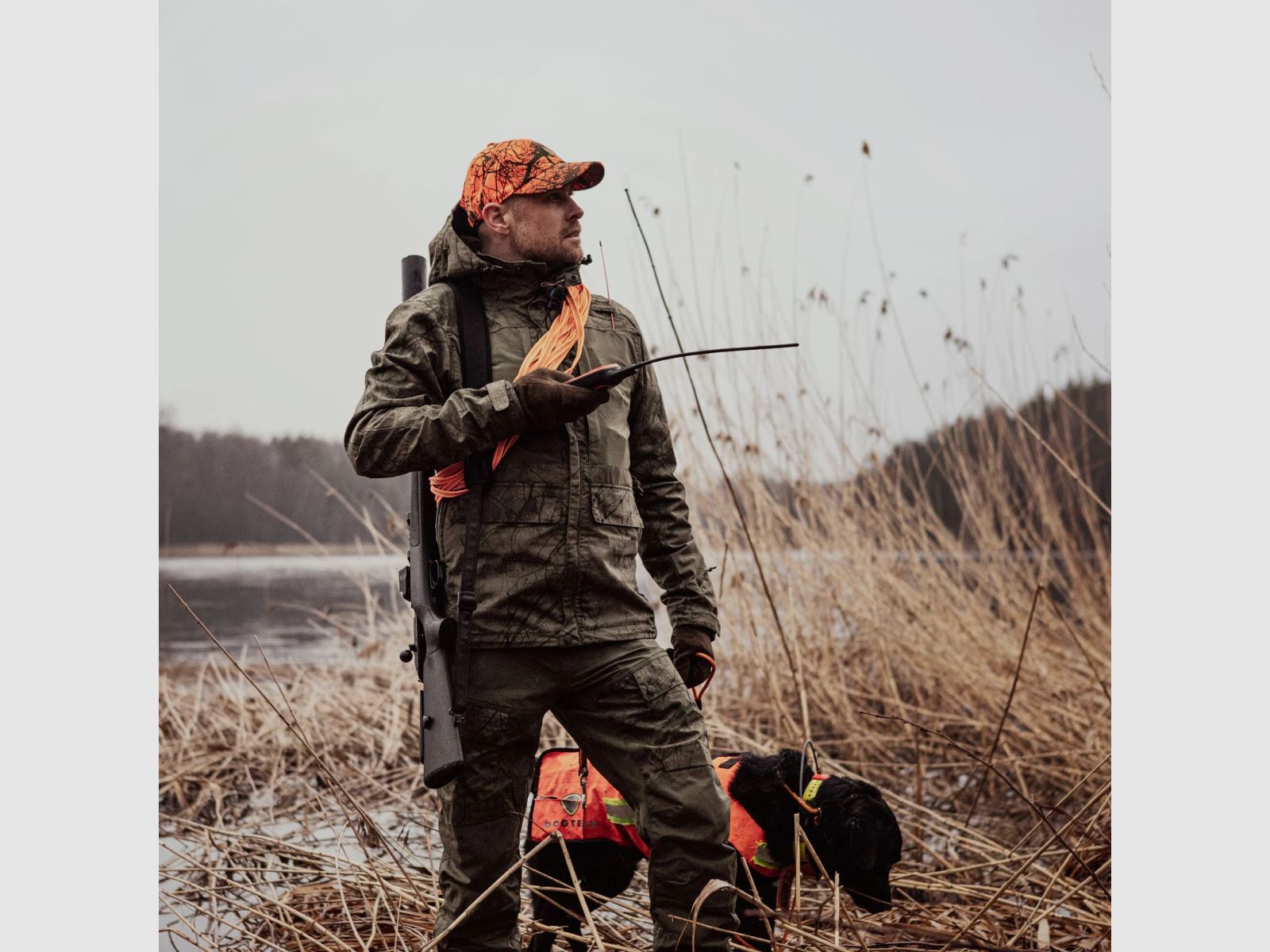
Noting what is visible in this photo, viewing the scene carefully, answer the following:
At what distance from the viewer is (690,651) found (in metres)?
1.92

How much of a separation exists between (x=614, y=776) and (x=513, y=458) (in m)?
0.51

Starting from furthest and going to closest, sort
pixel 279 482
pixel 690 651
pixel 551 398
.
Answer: pixel 279 482 → pixel 690 651 → pixel 551 398

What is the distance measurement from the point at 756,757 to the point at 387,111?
254 cm

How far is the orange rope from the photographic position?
5.61 ft

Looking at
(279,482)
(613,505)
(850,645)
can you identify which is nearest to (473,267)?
(613,505)

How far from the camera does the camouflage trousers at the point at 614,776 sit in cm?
167

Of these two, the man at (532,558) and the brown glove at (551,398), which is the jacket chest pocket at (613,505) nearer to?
the man at (532,558)

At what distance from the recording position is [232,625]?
473 cm

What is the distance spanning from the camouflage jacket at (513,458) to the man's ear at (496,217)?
4 cm

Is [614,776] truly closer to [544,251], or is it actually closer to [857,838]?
[857,838]

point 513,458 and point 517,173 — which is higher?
point 517,173

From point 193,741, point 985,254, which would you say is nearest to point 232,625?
point 193,741

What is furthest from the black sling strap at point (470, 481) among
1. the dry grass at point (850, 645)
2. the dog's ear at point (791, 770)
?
the dry grass at point (850, 645)
